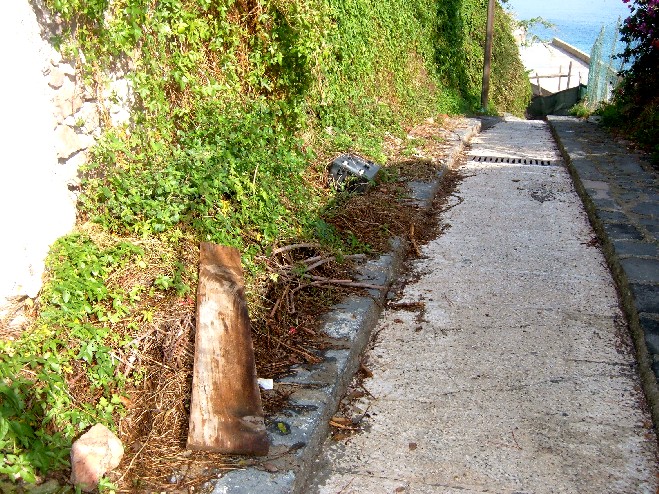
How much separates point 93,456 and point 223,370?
0.64 m

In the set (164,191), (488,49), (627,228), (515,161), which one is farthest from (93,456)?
(488,49)

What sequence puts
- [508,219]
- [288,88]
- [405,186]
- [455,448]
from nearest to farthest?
[455,448] → [288,88] → [508,219] → [405,186]

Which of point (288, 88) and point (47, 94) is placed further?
point (288, 88)

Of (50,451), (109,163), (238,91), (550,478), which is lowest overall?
(550,478)

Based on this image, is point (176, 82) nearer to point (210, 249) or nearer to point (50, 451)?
point (210, 249)

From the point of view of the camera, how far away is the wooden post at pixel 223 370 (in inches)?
94.0

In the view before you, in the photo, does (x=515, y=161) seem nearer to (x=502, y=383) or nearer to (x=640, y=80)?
(x=640, y=80)

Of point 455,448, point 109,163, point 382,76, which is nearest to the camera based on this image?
point 455,448

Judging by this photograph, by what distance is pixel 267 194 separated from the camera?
3.79 meters

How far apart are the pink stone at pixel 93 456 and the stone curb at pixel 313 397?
400 millimetres

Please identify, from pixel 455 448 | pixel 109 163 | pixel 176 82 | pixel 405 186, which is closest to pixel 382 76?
pixel 405 186

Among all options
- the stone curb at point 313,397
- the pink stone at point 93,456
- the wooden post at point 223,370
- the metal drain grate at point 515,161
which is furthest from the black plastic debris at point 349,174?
the pink stone at point 93,456

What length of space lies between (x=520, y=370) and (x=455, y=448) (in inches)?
28.9

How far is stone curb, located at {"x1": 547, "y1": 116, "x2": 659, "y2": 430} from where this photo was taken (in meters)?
3.26
